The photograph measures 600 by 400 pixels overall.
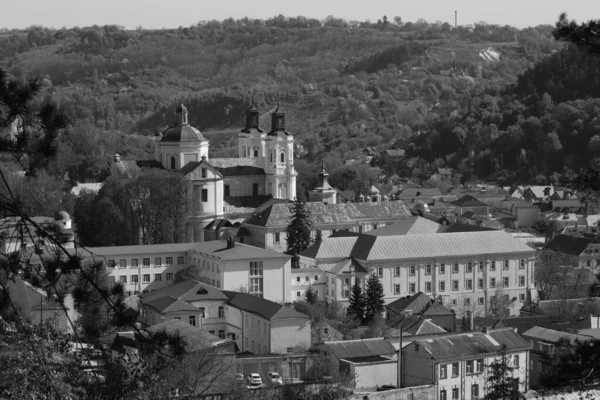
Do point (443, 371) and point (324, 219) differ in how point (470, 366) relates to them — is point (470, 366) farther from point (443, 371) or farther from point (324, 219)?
point (324, 219)

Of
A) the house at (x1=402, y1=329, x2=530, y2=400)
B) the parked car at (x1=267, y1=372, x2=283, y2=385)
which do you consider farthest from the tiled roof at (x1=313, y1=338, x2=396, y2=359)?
the parked car at (x1=267, y1=372, x2=283, y2=385)

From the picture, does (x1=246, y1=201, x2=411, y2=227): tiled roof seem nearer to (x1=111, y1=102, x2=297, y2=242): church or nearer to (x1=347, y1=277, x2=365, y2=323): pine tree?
(x1=111, y1=102, x2=297, y2=242): church

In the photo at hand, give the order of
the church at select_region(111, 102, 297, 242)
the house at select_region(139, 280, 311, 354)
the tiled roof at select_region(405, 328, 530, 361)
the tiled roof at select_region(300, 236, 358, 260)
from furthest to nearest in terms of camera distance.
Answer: the church at select_region(111, 102, 297, 242) < the tiled roof at select_region(300, 236, 358, 260) < the house at select_region(139, 280, 311, 354) < the tiled roof at select_region(405, 328, 530, 361)

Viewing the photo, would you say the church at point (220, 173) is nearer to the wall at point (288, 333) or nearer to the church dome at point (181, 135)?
the church dome at point (181, 135)

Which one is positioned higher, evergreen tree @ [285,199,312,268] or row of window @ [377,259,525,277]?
evergreen tree @ [285,199,312,268]

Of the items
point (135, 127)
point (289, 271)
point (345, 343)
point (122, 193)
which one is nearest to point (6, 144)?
point (345, 343)

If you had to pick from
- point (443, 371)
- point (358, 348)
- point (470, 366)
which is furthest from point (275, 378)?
point (470, 366)

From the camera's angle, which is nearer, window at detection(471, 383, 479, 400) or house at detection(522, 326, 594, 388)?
Answer: window at detection(471, 383, 479, 400)
